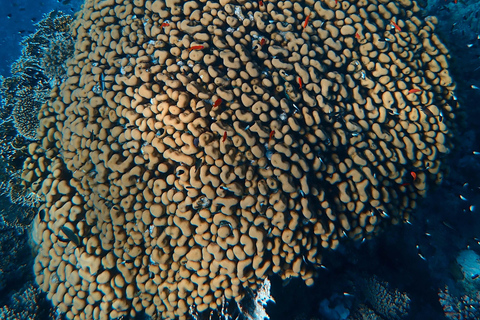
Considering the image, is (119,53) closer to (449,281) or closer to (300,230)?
(300,230)

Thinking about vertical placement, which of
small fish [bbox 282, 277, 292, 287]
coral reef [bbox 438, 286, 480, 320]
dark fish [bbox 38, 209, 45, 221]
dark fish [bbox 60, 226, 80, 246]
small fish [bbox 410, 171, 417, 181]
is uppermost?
small fish [bbox 410, 171, 417, 181]

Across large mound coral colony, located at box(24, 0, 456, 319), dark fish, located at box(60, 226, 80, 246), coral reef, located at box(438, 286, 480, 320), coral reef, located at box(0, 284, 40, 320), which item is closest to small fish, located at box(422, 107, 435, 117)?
large mound coral colony, located at box(24, 0, 456, 319)

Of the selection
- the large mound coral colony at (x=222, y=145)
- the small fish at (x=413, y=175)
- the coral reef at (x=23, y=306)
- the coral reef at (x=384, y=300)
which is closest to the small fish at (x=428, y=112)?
the large mound coral colony at (x=222, y=145)

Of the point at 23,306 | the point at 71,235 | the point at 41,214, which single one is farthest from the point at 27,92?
the point at 23,306

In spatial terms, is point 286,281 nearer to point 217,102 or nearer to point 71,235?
point 217,102

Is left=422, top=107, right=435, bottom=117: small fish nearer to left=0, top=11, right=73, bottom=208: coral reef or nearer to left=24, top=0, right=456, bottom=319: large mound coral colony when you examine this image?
left=24, top=0, right=456, bottom=319: large mound coral colony

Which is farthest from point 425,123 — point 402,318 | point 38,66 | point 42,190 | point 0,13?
point 0,13

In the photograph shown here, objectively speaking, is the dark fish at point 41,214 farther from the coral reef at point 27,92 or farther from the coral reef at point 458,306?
the coral reef at point 458,306
